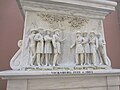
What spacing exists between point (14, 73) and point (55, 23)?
0.79 m

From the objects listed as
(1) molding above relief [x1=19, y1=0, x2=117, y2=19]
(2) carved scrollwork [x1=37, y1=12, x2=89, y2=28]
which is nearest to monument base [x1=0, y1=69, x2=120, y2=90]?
(2) carved scrollwork [x1=37, y1=12, x2=89, y2=28]

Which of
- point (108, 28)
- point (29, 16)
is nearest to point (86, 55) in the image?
point (29, 16)

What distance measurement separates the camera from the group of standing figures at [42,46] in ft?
5.08

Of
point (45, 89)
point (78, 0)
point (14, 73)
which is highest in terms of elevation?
point (78, 0)

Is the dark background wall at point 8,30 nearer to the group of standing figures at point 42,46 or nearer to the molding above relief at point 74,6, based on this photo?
the molding above relief at point 74,6

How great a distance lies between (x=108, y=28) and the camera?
2854mm

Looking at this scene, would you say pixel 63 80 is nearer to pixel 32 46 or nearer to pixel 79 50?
pixel 79 50

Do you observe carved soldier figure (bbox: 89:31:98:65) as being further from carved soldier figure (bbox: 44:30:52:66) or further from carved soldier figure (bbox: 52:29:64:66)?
carved soldier figure (bbox: 44:30:52:66)

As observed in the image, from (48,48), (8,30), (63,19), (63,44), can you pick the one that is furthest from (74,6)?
(8,30)

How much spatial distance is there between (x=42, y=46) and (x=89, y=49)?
1.96 ft

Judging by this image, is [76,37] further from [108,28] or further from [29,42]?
[108,28]

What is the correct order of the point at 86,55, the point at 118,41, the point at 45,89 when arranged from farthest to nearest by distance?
1. the point at 118,41
2. the point at 86,55
3. the point at 45,89

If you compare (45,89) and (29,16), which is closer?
(45,89)

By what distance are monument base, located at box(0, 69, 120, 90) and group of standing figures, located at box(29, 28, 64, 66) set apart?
0.54ft
